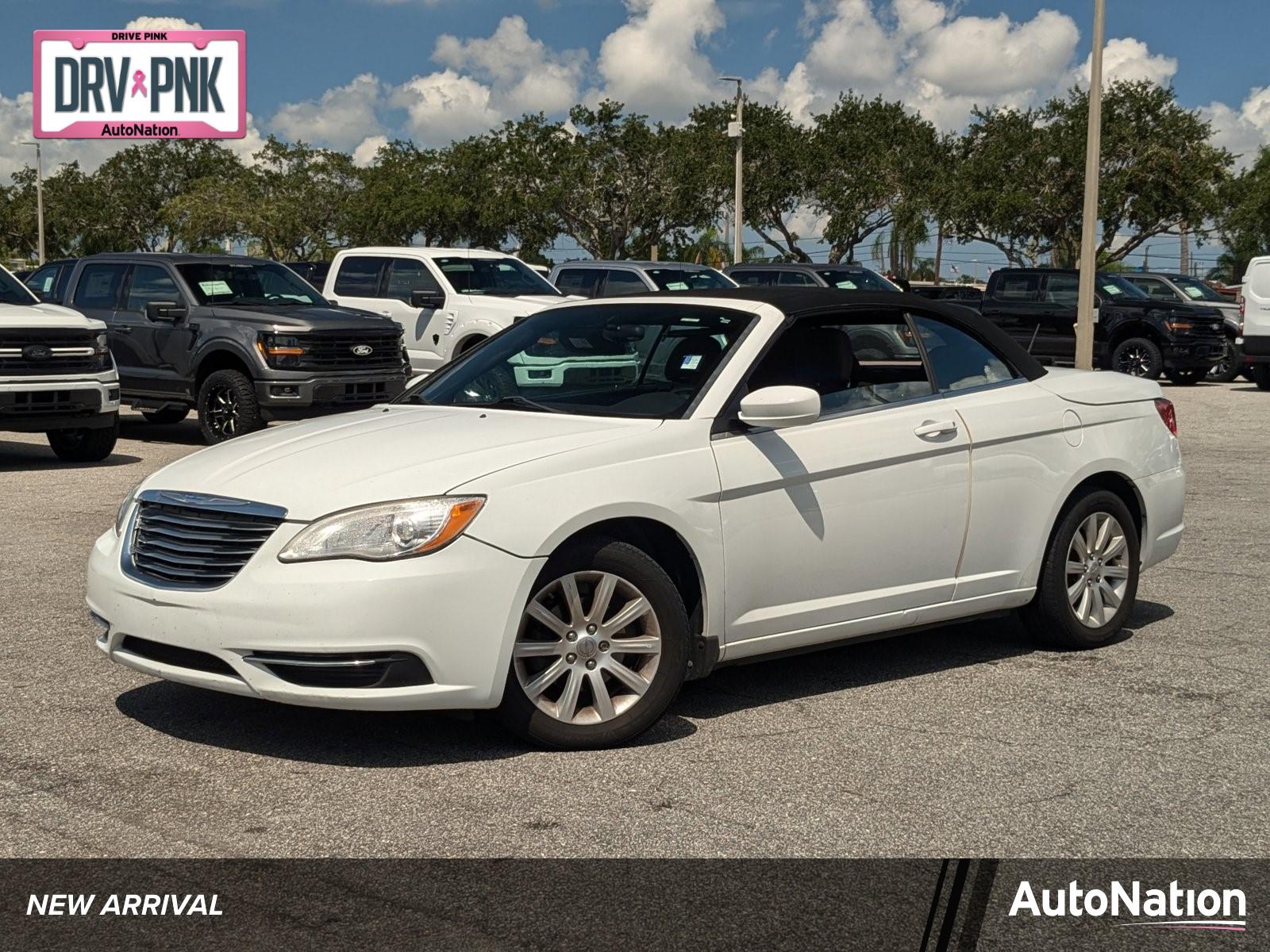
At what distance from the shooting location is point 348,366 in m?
16.2

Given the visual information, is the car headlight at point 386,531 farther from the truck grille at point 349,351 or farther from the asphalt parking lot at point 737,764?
the truck grille at point 349,351

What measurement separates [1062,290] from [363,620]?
24.9m

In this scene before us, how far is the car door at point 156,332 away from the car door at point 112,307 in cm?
3

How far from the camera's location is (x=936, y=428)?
20.8 feet

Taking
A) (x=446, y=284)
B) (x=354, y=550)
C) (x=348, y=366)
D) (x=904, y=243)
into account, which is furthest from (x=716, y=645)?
(x=904, y=243)

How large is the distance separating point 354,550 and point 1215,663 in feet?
12.4

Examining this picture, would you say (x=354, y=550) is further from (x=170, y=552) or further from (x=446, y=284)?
(x=446, y=284)

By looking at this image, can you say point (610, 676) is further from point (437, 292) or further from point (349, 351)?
point (437, 292)

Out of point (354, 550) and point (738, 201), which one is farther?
point (738, 201)

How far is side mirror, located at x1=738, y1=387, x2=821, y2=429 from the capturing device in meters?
5.70

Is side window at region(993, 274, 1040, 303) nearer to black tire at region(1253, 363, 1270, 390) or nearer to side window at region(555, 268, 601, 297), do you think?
black tire at region(1253, 363, 1270, 390)

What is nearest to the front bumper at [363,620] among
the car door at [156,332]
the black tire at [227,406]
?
the black tire at [227,406]

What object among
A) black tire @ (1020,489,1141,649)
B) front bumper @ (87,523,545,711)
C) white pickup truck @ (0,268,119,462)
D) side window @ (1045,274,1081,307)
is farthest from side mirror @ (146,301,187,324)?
side window @ (1045,274,1081,307)

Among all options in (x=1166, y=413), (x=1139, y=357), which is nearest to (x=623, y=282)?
(x=1139, y=357)
